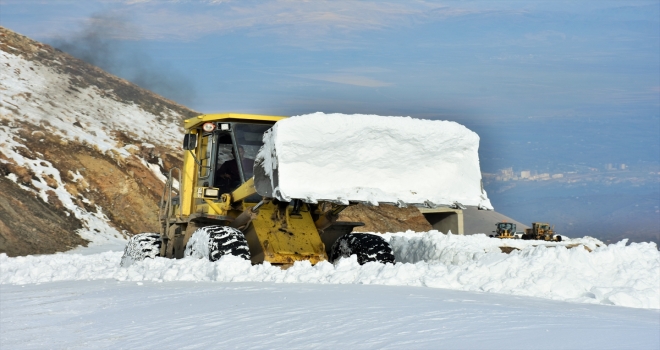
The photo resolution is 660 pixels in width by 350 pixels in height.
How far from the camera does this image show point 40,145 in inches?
1035

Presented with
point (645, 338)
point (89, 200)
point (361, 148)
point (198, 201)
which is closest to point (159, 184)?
point (89, 200)

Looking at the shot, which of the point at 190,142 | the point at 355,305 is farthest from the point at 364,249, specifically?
the point at 355,305

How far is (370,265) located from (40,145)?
802 inches

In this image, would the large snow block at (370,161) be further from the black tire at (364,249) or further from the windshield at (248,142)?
the black tire at (364,249)

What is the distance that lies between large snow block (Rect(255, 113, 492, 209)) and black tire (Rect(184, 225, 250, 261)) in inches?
28.7

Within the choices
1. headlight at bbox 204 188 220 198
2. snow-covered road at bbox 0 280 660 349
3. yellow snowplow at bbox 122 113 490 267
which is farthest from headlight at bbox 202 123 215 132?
snow-covered road at bbox 0 280 660 349

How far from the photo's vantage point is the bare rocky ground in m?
21.0

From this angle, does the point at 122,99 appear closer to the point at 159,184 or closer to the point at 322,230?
the point at 159,184

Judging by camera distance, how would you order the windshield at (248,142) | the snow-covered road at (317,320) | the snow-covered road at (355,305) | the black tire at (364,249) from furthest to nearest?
the windshield at (248,142), the black tire at (364,249), the snow-covered road at (355,305), the snow-covered road at (317,320)

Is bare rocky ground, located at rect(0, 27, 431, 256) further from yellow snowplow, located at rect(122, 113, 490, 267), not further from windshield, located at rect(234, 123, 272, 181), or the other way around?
windshield, located at rect(234, 123, 272, 181)

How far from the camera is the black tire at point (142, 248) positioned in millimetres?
12148

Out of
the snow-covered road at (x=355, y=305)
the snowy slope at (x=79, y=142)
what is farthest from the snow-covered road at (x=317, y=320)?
the snowy slope at (x=79, y=142)

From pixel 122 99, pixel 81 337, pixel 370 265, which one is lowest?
pixel 81 337

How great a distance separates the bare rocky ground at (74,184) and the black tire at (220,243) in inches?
444
